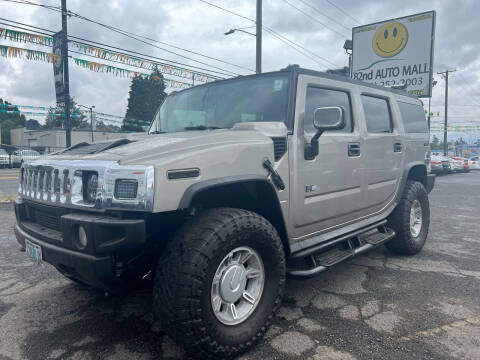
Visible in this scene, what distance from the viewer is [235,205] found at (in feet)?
9.17

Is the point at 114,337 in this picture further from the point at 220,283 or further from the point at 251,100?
the point at 251,100

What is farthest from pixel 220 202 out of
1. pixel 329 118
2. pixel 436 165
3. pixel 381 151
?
pixel 436 165

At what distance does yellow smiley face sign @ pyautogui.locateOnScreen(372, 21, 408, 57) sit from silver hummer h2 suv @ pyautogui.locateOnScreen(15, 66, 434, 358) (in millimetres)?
14789

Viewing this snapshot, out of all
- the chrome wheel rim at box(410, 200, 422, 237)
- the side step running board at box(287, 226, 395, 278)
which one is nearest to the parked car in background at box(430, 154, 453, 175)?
the chrome wheel rim at box(410, 200, 422, 237)

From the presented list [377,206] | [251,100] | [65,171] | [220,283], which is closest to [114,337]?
[220,283]

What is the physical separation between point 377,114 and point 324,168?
1327mm

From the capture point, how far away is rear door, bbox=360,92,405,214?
3791 millimetres

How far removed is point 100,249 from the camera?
2018 millimetres

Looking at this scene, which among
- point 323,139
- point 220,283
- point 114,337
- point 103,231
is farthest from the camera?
point 323,139

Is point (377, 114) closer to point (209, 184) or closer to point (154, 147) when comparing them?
point (209, 184)

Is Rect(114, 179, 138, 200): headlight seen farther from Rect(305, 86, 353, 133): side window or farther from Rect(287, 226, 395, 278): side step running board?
Rect(305, 86, 353, 133): side window

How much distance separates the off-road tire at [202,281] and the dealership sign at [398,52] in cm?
1594

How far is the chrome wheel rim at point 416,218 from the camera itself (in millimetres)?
4632

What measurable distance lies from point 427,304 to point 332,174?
1349 millimetres
